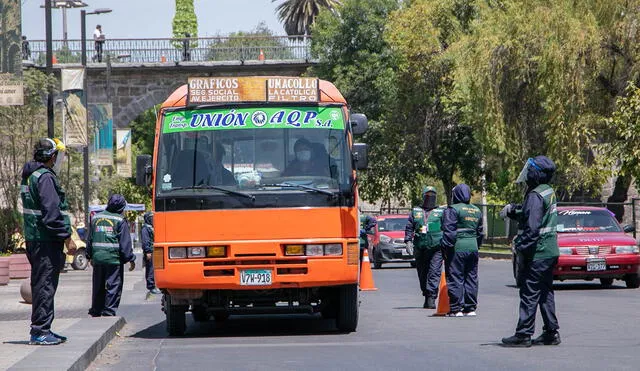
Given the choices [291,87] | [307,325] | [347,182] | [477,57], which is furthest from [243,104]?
[477,57]

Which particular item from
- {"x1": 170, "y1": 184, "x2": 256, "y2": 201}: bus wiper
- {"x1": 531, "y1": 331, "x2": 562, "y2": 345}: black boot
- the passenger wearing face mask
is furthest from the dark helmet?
{"x1": 531, "y1": 331, "x2": 562, "y2": 345}: black boot

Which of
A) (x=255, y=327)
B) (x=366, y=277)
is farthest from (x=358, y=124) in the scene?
(x=366, y=277)

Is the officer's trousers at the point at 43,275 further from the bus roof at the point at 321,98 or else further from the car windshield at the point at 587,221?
the car windshield at the point at 587,221

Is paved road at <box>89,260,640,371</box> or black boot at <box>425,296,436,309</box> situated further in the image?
black boot at <box>425,296,436,309</box>

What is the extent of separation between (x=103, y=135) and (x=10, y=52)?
20.0m

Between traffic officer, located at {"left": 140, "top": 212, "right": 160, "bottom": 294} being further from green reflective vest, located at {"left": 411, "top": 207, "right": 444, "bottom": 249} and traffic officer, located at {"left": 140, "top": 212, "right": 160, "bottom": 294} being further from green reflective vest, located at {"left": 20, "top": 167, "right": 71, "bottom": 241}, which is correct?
green reflective vest, located at {"left": 20, "top": 167, "right": 71, "bottom": 241}

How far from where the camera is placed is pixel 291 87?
14758mm

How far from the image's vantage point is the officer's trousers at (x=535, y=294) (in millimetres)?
12125

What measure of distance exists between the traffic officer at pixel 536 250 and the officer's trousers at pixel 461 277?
3973 mm

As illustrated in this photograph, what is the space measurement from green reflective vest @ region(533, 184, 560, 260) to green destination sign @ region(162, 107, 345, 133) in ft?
10.1

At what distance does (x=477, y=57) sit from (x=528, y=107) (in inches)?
83.9

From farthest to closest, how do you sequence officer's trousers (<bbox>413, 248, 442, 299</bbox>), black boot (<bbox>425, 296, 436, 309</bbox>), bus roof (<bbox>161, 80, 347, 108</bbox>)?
black boot (<bbox>425, 296, 436, 309</bbox>) → officer's trousers (<bbox>413, 248, 442, 299</bbox>) → bus roof (<bbox>161, 80, 347, 108</bbox>)

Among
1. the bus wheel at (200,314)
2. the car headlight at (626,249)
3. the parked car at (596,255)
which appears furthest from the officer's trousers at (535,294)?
the car headlight at (626,249)

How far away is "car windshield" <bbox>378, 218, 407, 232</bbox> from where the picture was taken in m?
38.5
